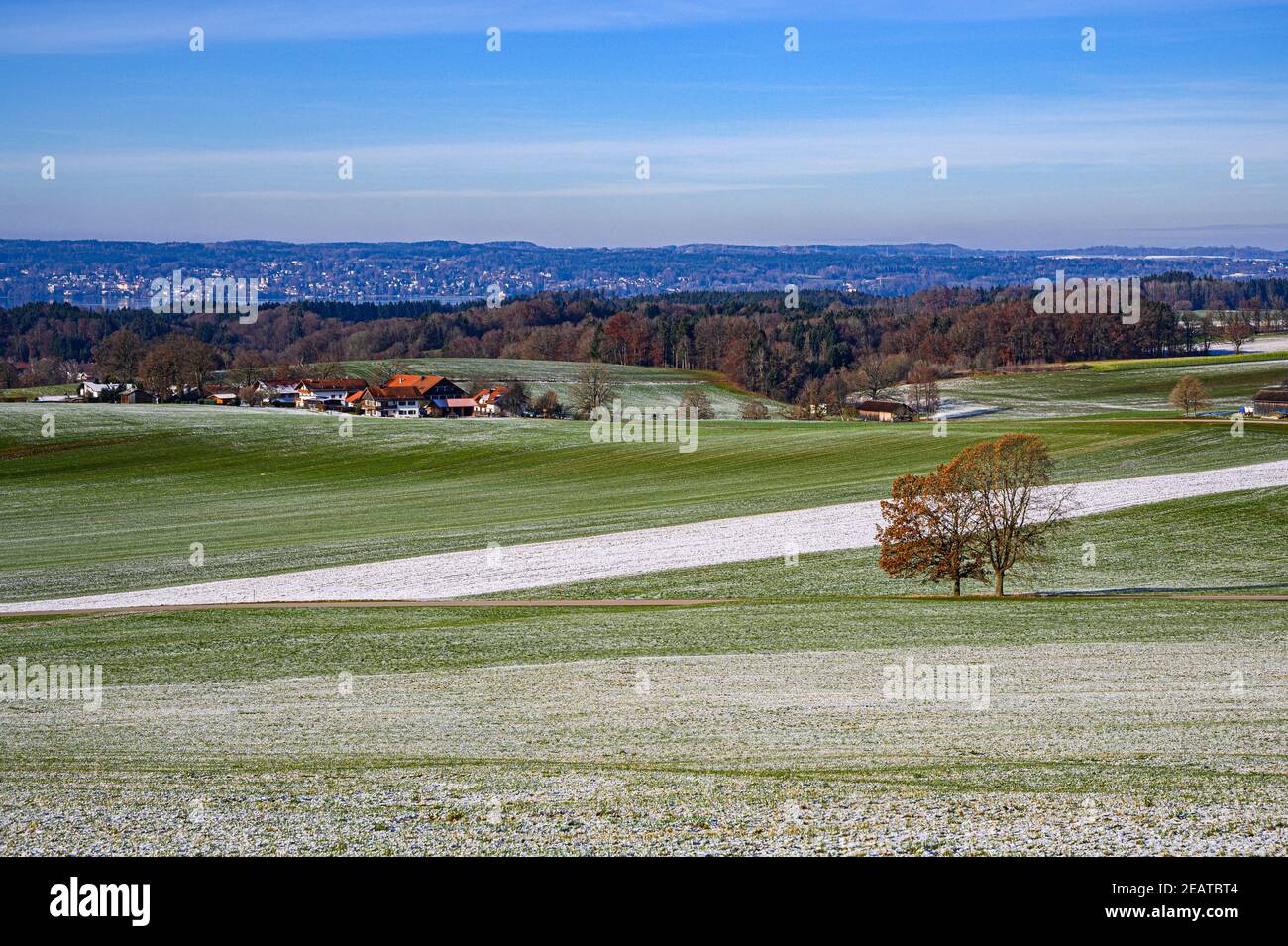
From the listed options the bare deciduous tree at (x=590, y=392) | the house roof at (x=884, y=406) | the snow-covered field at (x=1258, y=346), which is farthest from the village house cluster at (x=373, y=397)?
the snow-covered field at (x=1258, y=346)

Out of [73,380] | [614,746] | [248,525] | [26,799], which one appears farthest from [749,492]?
[73,380]

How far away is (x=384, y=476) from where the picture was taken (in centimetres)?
7856

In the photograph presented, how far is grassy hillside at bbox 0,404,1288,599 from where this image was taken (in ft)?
169

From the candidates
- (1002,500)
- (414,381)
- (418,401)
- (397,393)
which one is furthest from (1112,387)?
(1002,500)

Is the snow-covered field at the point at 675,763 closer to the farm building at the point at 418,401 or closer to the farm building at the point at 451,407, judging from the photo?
the farm building at the point at 451,407

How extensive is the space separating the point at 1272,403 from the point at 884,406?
50.0 m

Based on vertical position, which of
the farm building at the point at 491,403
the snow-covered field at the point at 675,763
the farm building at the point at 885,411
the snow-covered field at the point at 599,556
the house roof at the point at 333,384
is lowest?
the snow-covered field at the point at 599,556

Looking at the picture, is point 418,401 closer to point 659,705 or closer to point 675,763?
point 659,705

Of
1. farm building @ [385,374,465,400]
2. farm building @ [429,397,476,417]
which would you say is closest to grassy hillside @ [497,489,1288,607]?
farm building @ [429,397,476,417]

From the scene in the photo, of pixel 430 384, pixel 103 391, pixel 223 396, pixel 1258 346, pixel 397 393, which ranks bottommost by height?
pixel 223 396

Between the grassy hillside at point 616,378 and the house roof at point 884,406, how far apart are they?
435 inches

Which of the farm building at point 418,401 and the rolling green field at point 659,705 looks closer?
the rolling green field at point 659,705

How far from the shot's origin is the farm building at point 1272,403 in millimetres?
84438
